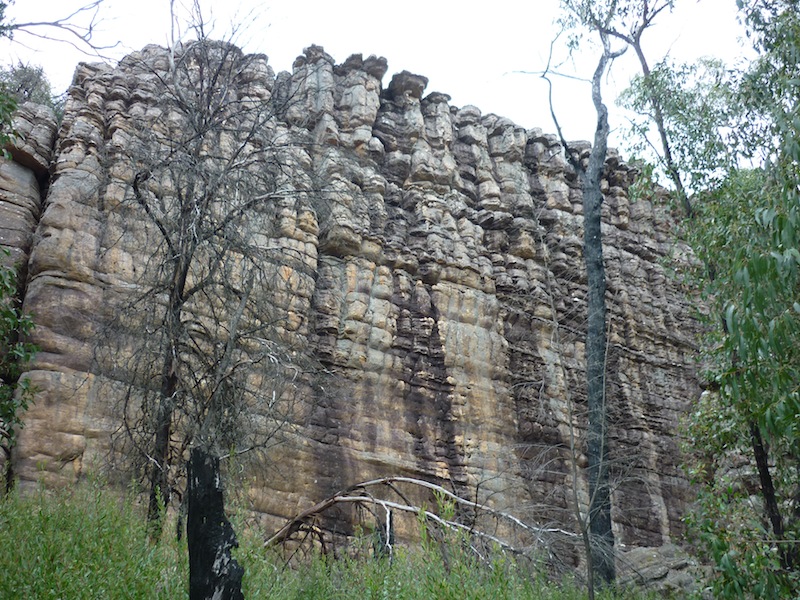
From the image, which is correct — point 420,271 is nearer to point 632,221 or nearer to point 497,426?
point 497,426

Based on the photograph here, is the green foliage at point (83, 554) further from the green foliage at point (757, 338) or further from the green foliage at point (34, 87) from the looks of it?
the green foliage at point (34, 87)

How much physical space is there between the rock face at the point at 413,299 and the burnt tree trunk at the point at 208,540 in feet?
17.1

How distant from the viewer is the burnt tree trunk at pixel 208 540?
679cm

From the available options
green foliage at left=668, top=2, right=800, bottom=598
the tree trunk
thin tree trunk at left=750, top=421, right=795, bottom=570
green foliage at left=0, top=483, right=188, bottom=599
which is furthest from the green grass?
the tree trunk

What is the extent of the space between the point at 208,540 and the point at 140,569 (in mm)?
768

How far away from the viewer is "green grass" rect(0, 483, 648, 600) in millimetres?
6773

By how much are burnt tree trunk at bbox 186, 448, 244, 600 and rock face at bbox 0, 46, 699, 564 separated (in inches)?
205

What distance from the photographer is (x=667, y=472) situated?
21.3 meters

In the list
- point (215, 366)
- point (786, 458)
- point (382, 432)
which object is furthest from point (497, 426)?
point (215, 366)

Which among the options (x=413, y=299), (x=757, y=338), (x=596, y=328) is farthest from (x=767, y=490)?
(x=413, y=299)

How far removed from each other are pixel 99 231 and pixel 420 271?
24.5 ft

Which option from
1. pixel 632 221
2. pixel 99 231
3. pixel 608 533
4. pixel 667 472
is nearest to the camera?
pixel 608 533

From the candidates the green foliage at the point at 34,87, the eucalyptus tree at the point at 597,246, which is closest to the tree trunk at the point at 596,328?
the eucalyptus tree at the point at 597,246

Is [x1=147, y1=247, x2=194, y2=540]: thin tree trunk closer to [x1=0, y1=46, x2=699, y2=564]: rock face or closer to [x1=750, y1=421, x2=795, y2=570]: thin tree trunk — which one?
[x1=0, y1=46, x2=699, y2=564]: rock face
